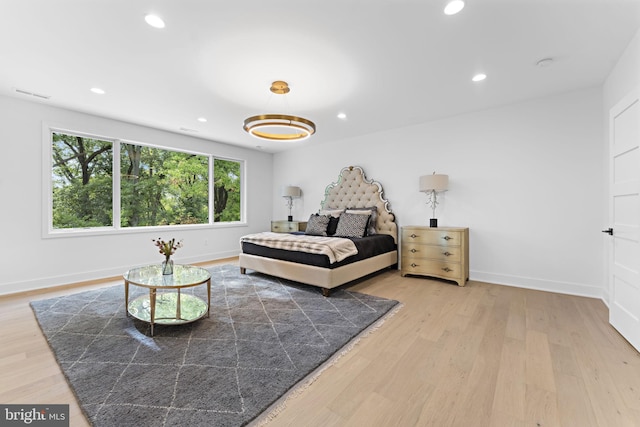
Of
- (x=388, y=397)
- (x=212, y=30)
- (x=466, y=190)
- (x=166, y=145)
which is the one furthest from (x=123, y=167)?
(x=466, y=190)

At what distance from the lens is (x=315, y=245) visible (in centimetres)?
359

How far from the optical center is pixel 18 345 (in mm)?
2191

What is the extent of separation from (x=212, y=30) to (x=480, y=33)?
2.20 m

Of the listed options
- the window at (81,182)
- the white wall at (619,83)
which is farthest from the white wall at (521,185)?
the window at (81,182)

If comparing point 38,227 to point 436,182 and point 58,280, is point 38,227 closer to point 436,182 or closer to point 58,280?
point 58,280

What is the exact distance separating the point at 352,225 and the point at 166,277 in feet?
9.43

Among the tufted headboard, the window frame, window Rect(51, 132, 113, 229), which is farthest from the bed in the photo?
window Rect(51, 132, 113, 229)

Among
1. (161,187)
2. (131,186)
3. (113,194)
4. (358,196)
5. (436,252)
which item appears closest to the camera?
(436,252)

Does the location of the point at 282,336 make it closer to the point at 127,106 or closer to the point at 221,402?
the point at 221,402

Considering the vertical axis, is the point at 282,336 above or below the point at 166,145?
below

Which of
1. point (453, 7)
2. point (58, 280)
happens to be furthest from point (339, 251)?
point (58, 280)

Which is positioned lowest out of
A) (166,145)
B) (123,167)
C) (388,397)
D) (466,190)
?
(388,397)

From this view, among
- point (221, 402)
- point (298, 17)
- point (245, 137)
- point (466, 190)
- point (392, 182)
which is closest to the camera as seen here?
point (221, 402)

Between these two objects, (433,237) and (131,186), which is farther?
(131,186)
